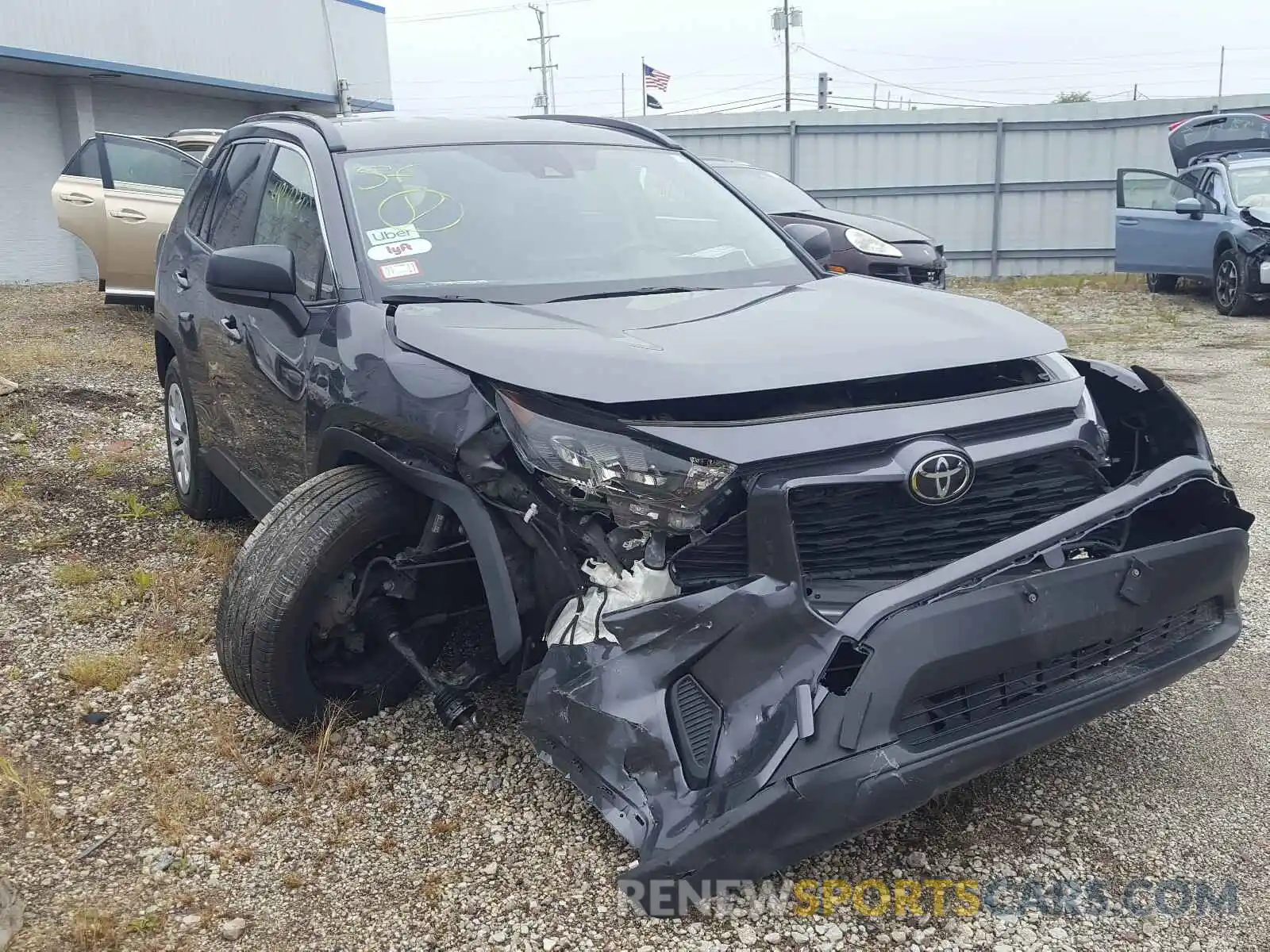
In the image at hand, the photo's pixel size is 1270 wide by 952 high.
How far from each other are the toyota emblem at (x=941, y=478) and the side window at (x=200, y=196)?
3500 mm

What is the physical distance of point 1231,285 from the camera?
39.0ft

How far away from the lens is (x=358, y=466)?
3004 millimetres

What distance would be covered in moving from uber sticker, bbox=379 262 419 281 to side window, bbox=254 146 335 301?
0.54ft

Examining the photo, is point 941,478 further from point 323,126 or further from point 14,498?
point 14,498

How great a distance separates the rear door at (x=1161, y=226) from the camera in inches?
483

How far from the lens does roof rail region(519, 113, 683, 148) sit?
425 centimetres

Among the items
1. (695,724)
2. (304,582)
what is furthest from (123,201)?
(695,724)

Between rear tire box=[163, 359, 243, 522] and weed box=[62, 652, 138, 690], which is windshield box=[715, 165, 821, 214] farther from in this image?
weed box=[62, 652, 138, 690]

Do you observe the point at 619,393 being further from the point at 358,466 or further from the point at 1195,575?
the point at 1195,575

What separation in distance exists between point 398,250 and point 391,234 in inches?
3.2

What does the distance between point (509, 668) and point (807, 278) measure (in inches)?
64.6

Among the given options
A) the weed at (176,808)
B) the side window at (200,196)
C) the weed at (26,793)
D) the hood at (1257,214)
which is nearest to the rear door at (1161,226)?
the hood at (1257,214)

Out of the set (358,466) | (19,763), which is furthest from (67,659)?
(358,466)

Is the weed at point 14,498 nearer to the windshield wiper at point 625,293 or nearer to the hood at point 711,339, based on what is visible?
the hood at point 711,339
